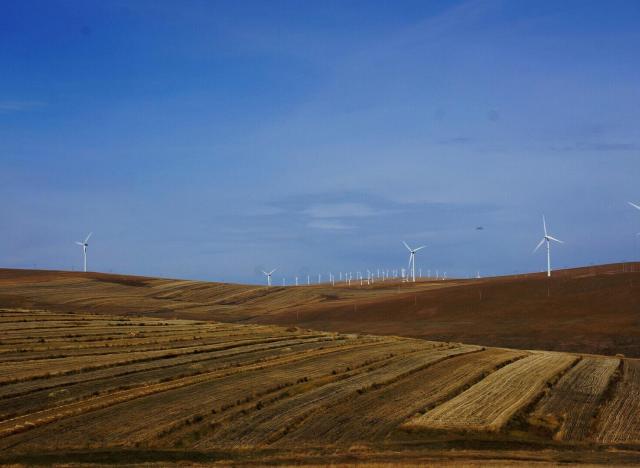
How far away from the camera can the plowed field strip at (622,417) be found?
28087 millimetres

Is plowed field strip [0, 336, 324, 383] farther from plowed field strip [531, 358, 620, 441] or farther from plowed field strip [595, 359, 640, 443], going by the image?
plowed field strip [595, 359, 640, 443]

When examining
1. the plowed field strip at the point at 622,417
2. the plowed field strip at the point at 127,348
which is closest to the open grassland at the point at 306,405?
the plowed field strip at the point at 622,417

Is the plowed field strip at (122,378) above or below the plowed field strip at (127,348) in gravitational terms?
below

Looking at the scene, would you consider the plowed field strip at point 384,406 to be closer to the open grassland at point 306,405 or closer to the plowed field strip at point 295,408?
the open grassland at point 306,405

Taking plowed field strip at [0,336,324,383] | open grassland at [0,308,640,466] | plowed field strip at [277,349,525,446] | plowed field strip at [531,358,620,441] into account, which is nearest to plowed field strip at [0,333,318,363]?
open grassland at [0,308,640,466]

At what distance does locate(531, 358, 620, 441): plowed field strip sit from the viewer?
29719 mm

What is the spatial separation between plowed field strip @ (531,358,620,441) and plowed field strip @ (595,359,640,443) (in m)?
0.55

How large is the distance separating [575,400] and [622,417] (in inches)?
153

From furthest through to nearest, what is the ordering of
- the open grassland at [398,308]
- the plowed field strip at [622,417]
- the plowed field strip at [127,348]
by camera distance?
the open grassland at [398,308], the plowed field strip at [127,348], the plowed field strip at [622,417]

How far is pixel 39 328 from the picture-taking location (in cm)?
6469

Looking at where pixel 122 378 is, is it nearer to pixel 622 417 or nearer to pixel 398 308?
pixel 622 417

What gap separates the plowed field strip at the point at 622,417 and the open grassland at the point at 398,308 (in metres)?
30.7

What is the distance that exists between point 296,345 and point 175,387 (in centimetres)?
2295

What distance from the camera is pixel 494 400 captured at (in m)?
34.6
